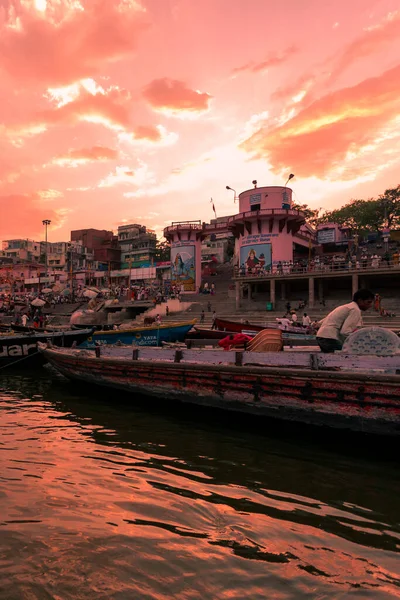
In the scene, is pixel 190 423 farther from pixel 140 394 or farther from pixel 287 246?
pixel 287 246

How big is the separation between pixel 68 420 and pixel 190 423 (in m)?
2.80

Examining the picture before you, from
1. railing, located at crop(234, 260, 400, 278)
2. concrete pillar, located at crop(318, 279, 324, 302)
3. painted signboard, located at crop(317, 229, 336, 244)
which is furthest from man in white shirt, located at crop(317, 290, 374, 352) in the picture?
painted signboard, located at crop(317, 229, 336, 244)

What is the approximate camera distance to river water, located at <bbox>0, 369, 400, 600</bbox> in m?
3.05

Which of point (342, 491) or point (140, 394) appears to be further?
point (140, 394)

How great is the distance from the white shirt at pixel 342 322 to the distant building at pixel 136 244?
73.3 metres

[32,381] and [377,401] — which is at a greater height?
[377,401]

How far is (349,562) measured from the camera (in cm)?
335

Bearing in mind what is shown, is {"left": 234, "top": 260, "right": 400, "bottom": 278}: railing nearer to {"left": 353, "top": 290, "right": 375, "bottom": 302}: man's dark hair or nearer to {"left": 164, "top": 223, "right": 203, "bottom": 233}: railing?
{"left": 164, "top": 223, "right": 203, "bottom": 233}: railing

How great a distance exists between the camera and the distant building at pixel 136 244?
82.2 meters

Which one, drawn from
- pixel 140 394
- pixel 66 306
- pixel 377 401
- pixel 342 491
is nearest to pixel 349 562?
pixel 342 491

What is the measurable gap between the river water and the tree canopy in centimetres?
6051

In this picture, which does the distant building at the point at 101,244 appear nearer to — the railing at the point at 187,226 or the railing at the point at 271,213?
the railing at the point at 187,226

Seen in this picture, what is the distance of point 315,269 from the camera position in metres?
34.2

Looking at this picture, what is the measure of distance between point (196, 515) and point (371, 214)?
6527cm
